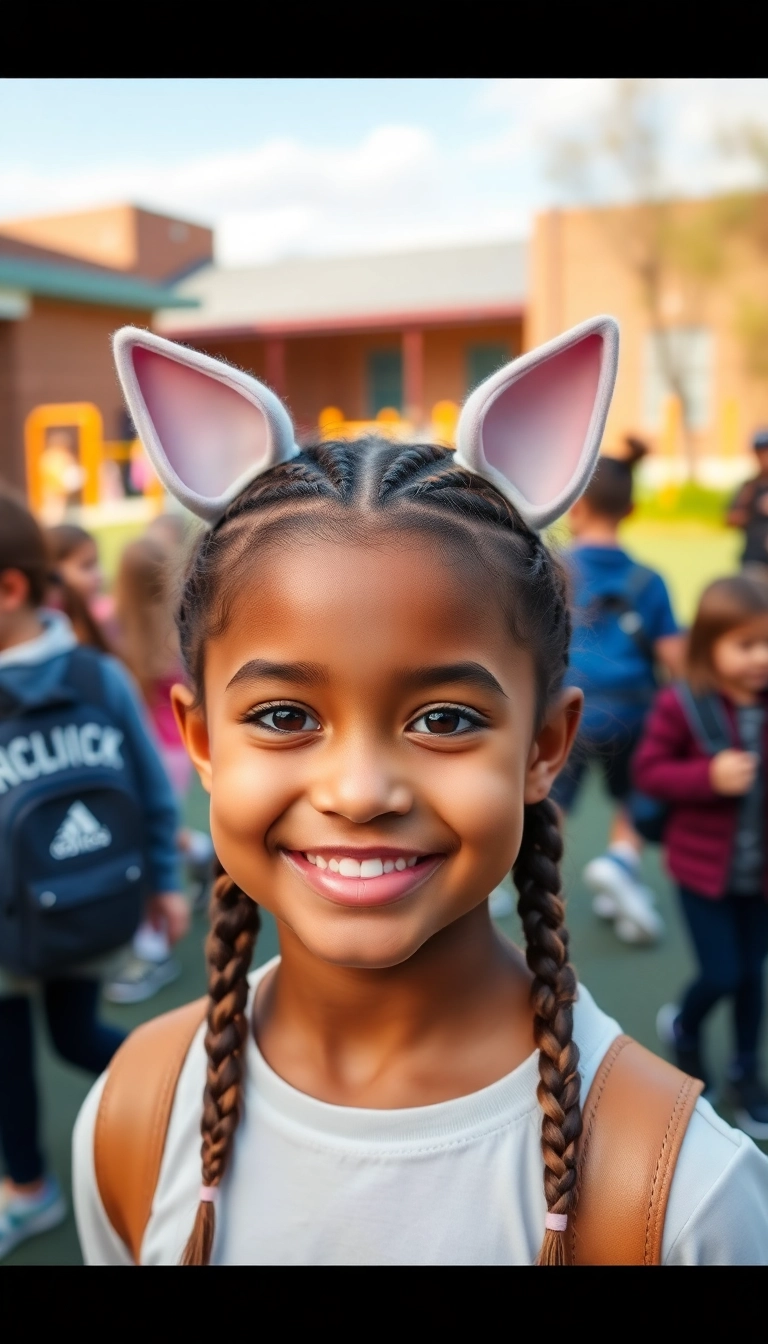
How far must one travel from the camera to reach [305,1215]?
42.5 inches

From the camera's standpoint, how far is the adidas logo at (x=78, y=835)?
2211 millimetres

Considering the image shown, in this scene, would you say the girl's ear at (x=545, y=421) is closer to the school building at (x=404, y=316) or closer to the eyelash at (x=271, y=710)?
the eyelash at (x=271, y=710)

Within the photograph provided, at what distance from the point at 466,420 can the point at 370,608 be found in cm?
21

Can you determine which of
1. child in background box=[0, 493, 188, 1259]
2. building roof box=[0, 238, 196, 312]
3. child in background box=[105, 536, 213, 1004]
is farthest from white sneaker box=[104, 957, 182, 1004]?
building roof box=[0, 238, 196, 312]

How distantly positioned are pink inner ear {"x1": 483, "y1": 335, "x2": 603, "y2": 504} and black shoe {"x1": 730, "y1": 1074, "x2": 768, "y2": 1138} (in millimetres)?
2033

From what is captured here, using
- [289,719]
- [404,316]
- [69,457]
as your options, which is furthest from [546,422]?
[404,316]

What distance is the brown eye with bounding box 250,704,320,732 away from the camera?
Answer: 37.9 inches

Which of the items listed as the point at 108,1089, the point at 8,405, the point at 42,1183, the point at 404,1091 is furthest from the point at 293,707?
the point at 8,405

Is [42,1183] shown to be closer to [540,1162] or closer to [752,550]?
[540,1162]

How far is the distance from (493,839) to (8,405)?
1496 cm

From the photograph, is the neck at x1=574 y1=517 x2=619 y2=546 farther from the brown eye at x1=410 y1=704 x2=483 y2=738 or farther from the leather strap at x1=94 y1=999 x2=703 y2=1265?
the brown eye at x1=410 y1=704 x2=483 y2=738

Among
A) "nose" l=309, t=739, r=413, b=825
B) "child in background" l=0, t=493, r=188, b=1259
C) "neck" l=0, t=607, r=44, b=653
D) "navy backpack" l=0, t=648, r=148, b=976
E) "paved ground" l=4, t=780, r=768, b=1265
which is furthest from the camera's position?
"paved ground" l=4, t=780, r=768, b=1265

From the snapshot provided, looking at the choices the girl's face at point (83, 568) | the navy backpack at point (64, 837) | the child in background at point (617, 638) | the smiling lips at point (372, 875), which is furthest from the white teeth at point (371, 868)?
the girl's face at point (83, 568)

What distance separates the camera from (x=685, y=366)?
794 inches
